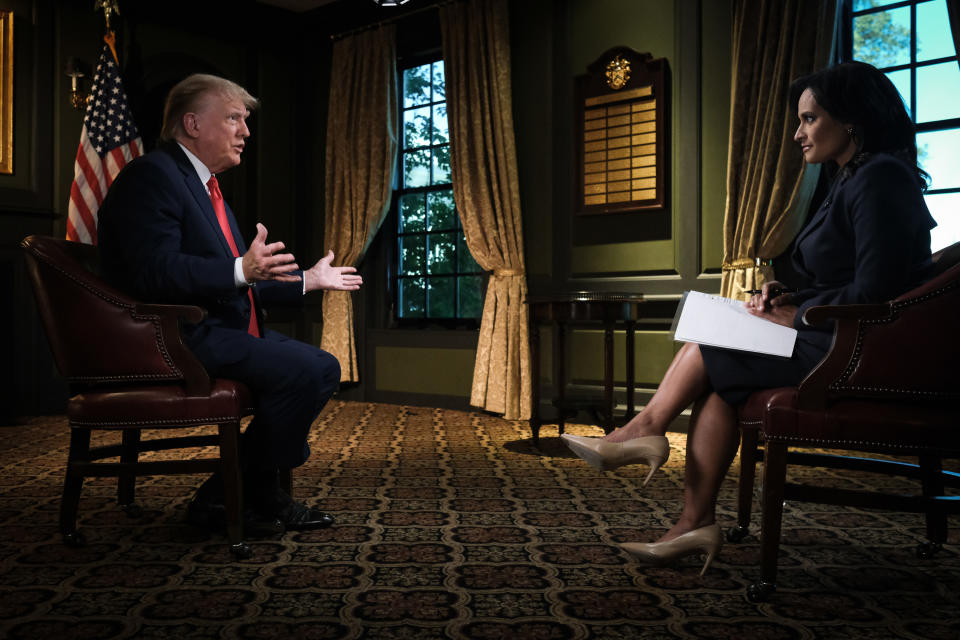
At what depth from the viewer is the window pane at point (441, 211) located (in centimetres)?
594

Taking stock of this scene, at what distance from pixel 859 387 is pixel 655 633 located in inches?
28.6

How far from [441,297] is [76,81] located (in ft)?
10.1

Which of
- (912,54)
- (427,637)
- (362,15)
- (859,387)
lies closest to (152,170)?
(427,637)

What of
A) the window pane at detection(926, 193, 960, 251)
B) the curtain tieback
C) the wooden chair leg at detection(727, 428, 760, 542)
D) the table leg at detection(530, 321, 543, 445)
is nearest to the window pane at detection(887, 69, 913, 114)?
the window pane at detection(926, 193, 960, 251)

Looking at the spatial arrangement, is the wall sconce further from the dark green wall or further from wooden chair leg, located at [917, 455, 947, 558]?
wooden chair leg, located at [917, 455, 947, 558]

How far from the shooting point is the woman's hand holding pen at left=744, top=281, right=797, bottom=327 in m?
2.02

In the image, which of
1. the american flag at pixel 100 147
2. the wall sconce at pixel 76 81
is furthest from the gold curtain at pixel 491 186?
the wall sconce at pixel 76 81

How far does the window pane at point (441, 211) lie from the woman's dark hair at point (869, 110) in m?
4.04

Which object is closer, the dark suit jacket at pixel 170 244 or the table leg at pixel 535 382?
the dark suit jacket at pixel 170 244

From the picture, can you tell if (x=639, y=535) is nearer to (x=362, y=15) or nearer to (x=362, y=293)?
(x=362, y=293)

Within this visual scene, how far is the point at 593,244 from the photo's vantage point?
5078 mm

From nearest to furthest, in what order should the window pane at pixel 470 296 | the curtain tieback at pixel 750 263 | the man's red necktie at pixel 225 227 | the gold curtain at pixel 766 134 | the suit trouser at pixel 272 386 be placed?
the suit trouser at pixel 272 386
the man's red necktie at pixel 225 227
the gold curtain at pixel 766 134
the curtain tieback at pixel 750 263
the window pane at pixel 470 296

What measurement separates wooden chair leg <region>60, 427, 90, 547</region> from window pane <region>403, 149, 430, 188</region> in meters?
4.21

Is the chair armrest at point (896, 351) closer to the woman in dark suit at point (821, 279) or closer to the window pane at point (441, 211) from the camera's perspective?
the woman in dark suit at point (821, 279)
